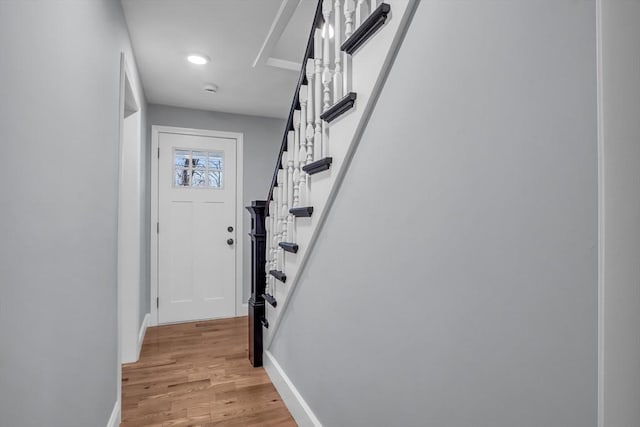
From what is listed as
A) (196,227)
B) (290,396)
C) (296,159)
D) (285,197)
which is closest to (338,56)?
(296,159)

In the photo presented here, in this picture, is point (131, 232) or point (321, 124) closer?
point (321, 124)

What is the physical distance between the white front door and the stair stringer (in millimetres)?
2217

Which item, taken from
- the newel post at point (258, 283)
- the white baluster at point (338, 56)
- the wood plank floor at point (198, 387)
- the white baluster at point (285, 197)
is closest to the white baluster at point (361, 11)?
the white baluster at point (338, 56)

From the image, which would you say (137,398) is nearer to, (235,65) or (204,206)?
(204,206)

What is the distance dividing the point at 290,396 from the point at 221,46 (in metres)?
2.38

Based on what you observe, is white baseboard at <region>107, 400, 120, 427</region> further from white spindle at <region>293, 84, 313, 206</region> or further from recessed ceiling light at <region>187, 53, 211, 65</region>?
recessed ceiling light at <region>187, 53, 211, 65</region>

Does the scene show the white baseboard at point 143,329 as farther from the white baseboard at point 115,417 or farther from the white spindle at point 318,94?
the white spindle at point 318,94

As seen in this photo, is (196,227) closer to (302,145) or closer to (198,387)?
(198,387)

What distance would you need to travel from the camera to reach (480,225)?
0.78m

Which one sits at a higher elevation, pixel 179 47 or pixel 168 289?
pixel 179 47

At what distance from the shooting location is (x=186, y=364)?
2641mm

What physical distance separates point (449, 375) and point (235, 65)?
2.69 metres

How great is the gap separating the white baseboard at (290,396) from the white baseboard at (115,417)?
89 cm

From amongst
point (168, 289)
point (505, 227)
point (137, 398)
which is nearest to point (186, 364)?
point (137, 398)
